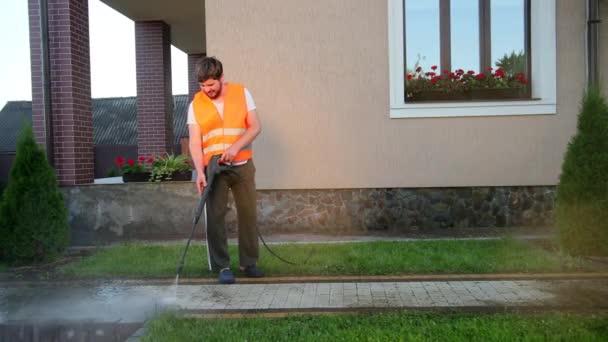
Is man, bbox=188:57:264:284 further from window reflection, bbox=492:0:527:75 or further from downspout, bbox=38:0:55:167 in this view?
window reflection, bbox=492:0:527:75

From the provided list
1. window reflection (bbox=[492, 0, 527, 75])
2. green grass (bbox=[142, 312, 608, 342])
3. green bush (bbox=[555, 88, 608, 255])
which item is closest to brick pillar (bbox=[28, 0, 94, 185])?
green grass (bbox=[142, 312, 608, 342])

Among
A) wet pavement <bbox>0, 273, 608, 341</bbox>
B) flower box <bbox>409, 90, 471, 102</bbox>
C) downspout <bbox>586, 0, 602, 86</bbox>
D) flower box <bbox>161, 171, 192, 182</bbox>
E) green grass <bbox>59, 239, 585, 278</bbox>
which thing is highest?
downspout <bbox>586, 0, 602, 86</bbox>

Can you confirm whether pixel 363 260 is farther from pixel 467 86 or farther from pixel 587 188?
pixel 467 86

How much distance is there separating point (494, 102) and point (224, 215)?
4138 millimetres

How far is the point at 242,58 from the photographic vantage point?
805cm

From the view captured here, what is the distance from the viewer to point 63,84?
8.09 meters

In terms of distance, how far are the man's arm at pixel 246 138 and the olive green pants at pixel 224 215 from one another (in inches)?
8.8

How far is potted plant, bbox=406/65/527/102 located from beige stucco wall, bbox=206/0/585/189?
0.34 metres

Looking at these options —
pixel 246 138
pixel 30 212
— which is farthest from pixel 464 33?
pixel 30 212

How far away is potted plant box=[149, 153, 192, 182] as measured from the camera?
28.2 feet

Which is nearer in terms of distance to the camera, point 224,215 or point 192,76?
point 224,215

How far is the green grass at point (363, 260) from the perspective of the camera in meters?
5.50

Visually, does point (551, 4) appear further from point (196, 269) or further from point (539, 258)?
point (196, 269)

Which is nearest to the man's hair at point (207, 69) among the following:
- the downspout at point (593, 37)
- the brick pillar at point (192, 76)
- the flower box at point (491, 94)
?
the flower box at point (491, 94)
